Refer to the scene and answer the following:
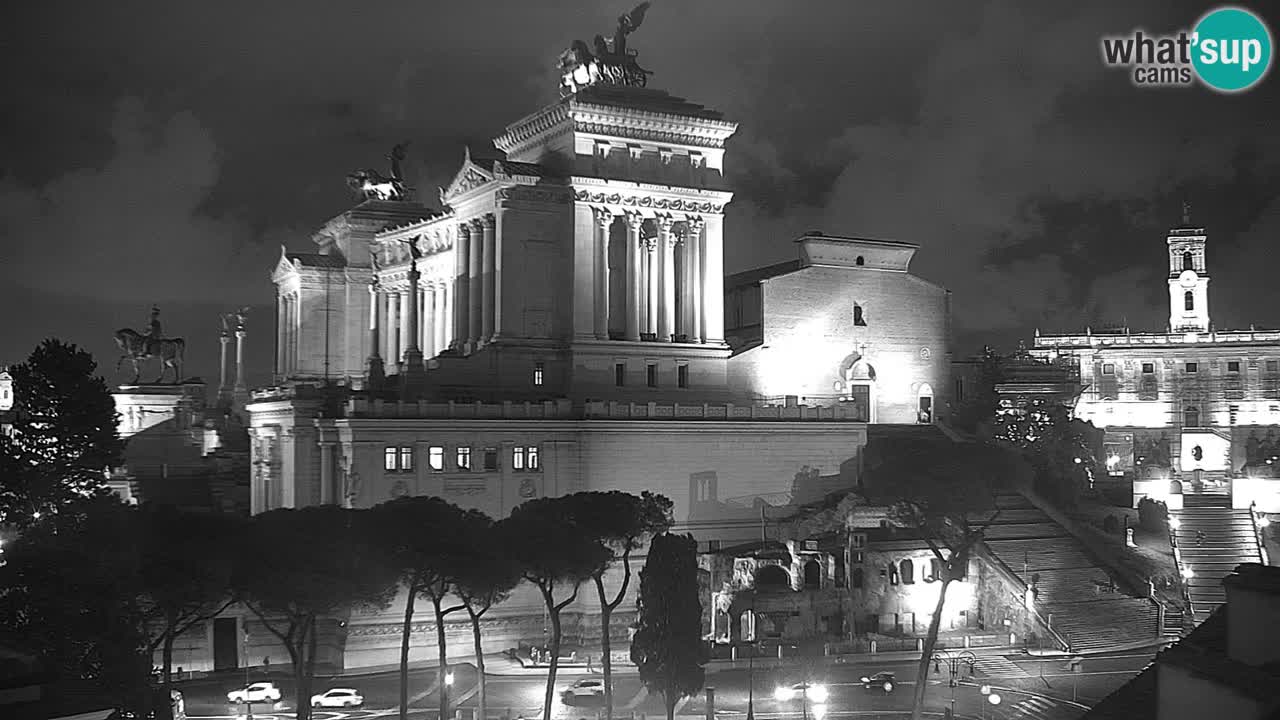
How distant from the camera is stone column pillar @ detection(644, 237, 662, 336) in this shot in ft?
285

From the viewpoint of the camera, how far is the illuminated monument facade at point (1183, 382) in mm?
121438

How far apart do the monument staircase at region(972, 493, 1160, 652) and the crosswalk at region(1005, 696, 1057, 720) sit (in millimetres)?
11606

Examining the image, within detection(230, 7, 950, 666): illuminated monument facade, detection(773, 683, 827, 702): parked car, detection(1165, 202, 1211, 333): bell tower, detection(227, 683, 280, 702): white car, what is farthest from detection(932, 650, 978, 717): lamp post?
detection(1165, 202, 1211, 333): bell tower

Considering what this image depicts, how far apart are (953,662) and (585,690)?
1788 cm

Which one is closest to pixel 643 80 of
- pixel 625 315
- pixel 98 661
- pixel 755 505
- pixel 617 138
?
pixel 617 138

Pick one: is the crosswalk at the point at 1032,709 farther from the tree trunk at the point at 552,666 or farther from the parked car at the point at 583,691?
the tree trunk at the point at 552,666

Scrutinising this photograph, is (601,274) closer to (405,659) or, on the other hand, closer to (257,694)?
(257,694)

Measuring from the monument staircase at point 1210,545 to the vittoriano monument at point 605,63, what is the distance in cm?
4622

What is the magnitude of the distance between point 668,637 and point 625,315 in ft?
118

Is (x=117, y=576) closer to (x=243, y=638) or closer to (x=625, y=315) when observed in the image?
(x=243, y=638)

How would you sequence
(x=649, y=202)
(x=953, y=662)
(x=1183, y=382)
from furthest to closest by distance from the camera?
(x=1183, y=382) < (x=649, y=202) < (x=953, y=662)

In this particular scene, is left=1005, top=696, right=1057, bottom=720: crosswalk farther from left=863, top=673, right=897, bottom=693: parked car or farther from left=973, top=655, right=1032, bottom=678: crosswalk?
left=863, top=673, right=897, bottom=693: parked car

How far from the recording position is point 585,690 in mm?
59594

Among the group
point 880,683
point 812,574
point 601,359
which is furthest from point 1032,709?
point 601,359
